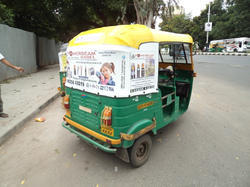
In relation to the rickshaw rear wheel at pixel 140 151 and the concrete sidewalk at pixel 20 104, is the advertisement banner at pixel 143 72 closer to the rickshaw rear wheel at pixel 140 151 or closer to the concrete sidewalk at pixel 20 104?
the rickshaw rear wheel at pixel 140 151

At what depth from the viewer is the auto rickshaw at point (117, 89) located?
7.62ft

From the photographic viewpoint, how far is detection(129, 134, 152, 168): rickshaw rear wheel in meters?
2.63

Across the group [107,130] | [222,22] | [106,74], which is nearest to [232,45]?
[222,22]

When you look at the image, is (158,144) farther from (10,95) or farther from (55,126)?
(10,95)

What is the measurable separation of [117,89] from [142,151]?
1254 millimetres

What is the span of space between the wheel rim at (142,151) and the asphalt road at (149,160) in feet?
0.50

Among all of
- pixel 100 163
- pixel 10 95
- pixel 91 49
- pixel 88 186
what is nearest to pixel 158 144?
pixel 100 163

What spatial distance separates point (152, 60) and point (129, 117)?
93 cm

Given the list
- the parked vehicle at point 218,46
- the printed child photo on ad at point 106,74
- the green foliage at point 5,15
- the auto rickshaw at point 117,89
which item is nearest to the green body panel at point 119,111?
the auto rickshaw at point 117,89

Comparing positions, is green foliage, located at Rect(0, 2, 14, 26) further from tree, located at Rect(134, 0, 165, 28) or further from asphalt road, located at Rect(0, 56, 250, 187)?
asphalt road, located at Rect(0, 56, 250, 187)

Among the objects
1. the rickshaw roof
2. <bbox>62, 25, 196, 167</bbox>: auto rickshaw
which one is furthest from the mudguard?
the rickshaw roof

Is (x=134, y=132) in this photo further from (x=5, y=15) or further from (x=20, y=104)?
(x=5, y=15)

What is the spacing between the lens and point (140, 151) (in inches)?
114

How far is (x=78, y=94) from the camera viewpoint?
112 inches
